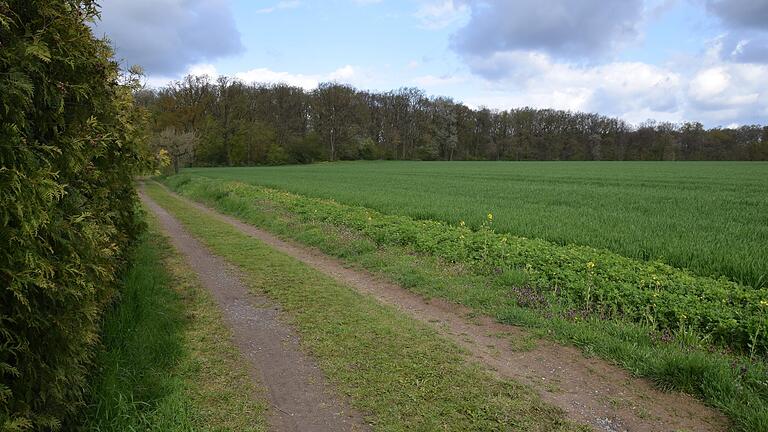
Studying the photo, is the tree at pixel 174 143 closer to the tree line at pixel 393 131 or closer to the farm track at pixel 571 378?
the tree line at pixel 393 131

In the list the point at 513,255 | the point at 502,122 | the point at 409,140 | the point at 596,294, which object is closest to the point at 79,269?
the point at 596,294

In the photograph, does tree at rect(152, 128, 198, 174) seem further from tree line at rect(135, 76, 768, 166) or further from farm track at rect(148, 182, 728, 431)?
farm track at rect(148, 182, 728, 431)

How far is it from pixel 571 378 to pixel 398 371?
1.82m

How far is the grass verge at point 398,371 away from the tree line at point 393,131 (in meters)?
63.6

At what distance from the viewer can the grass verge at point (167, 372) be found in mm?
3635

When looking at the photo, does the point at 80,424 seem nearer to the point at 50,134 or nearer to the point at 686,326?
the point at 50,134

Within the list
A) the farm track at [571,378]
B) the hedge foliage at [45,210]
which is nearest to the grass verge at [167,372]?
the hedge foliage at [45,210]

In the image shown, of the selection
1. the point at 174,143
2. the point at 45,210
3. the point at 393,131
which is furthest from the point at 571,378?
the point at 393,131

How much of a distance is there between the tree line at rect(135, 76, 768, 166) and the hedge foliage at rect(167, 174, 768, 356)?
62039 mm

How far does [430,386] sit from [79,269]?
10.4ft

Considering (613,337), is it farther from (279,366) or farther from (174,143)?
(174,143)

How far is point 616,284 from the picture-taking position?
22.5 feet

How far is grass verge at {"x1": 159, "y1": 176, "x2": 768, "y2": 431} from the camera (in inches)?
167

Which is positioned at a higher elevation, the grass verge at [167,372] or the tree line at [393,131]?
the tree line at [393,131]
